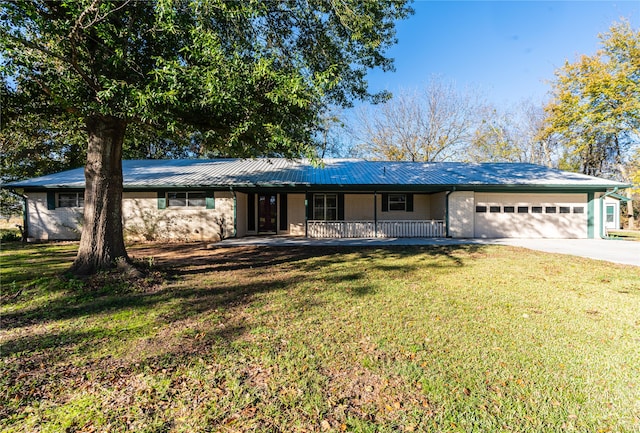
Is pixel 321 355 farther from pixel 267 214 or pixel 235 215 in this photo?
pixel 267 214

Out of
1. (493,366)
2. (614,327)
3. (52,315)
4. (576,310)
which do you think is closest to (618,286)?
(576,310)

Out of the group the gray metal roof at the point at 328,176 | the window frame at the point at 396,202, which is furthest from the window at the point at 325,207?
the window frame at the point at 396,202

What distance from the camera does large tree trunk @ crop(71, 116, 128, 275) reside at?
621 centimetres

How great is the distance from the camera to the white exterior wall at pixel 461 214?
1400cm

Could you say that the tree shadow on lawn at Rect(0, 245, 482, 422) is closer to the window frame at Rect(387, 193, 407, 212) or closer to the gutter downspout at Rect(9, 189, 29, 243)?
the window frame at Rect(387, 193, 407, 212)

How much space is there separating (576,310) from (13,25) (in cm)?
975

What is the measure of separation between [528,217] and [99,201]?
16550 mm

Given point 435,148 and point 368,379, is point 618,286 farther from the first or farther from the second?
point 435,148

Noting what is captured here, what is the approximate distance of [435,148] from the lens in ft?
80.8

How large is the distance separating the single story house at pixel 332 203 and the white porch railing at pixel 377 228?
0.16 ft

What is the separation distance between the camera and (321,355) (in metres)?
3.11

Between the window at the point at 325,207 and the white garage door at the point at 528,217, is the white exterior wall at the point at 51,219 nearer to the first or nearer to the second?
the window at the point at 325,207

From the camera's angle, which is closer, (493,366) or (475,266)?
(493,366)

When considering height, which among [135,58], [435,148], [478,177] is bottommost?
[478,177]
